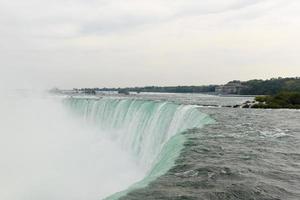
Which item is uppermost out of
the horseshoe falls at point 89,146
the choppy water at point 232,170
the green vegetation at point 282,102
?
the green vegetation at point 282,102

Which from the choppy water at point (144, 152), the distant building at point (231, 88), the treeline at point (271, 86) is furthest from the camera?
the distant building at point (231, 88)

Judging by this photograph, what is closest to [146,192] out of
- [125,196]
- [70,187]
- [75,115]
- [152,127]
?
[125,196]

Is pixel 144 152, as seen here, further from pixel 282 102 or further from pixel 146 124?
pixel 282 102

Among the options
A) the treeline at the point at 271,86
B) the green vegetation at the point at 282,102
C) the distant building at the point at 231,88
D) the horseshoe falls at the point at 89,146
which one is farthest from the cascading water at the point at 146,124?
the distant building at the point at 231,88

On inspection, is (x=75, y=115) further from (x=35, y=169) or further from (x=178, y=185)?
(x=178, y=185)

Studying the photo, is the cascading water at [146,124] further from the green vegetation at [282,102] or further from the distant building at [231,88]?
the distant building at [231,88]

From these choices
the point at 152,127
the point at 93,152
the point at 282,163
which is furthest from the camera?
the point at 93,152
